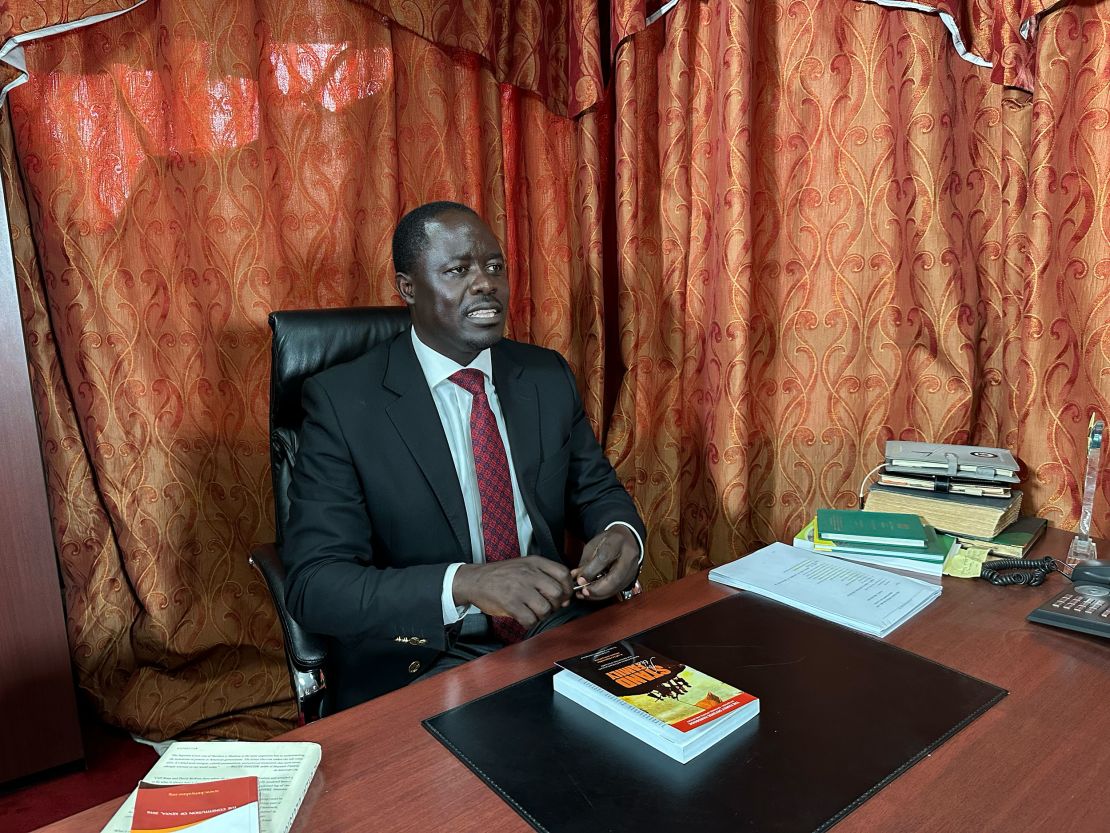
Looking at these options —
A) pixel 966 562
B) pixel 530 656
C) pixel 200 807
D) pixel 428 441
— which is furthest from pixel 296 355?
pixel 966 562

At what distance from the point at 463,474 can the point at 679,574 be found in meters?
1.05

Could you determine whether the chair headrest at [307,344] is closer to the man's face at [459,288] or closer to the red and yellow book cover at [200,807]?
the man's face at [459,288]

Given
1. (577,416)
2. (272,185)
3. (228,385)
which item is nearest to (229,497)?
(228,385)

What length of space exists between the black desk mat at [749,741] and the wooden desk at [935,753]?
0.08 ft

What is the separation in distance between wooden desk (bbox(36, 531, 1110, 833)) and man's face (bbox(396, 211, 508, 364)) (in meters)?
0.65

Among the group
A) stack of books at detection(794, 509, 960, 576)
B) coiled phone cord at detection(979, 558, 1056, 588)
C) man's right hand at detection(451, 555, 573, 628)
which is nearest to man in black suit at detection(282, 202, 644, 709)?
man's right hand at detection(451, 555, 573, 628)

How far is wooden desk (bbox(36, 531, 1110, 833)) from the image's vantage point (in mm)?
812

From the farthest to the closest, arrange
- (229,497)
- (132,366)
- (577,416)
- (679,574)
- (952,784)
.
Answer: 1. (679,574)
2. (229,497)
3. (132,366)
4. (577,416)
5. (952,784)

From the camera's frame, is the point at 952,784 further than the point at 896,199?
No

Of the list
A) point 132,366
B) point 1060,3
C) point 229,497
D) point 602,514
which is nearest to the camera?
point 1060,3

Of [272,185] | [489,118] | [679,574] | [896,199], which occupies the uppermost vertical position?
[489,118]

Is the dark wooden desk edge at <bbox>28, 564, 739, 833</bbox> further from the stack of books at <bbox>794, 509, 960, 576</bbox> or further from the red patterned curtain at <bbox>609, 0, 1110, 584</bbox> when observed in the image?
the red patterned curtain at <bbox>609, 0, 1110, 584</bbox>

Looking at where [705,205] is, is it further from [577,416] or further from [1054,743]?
[1054,743]

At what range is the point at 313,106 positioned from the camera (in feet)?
7.08
